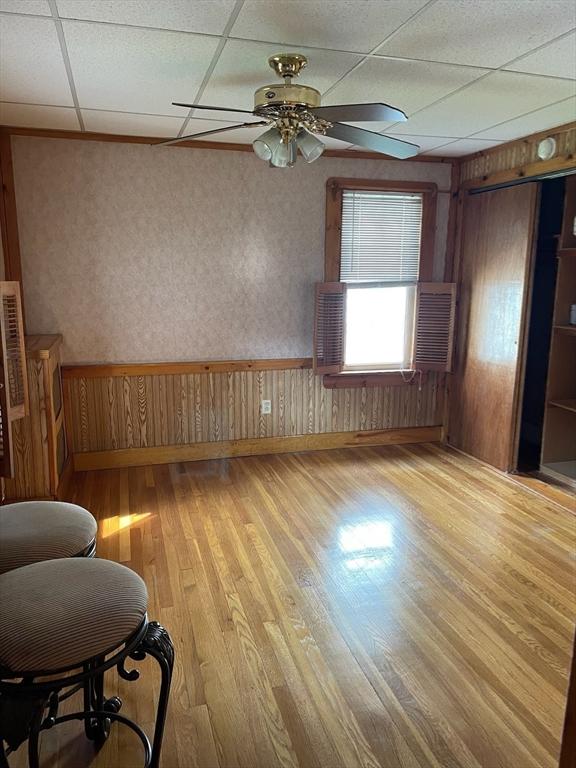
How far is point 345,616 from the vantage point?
2459 mm

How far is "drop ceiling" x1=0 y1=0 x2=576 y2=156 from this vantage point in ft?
6.56

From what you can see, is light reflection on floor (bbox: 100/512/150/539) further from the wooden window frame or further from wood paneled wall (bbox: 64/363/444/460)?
the wooden window frame

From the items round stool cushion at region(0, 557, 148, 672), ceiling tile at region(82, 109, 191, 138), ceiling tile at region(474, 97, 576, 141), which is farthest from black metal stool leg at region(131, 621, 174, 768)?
ceiling tile at region(474, 97, 576, 141)

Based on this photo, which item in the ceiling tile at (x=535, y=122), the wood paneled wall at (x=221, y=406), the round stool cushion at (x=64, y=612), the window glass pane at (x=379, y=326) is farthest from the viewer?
the window glass pane at (x=379, y=326)

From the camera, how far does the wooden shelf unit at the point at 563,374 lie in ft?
13.2

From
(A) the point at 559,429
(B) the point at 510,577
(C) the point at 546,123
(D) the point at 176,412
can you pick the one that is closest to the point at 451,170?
(C) the point at 546,123

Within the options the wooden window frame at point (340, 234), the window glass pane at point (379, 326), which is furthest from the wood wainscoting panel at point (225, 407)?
the window glass pane at point (379, 326)

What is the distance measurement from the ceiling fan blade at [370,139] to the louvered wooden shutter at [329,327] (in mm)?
1818

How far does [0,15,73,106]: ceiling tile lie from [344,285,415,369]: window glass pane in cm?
263

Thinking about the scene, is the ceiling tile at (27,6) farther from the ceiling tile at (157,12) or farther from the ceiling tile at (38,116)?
the ceiling tile at (38,116)

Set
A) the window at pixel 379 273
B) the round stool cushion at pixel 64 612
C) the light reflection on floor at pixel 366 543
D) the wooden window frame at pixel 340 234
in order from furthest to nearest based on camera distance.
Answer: the window at pixel 379 273
the wooden window frame at pixel 340 234
the light reflection on floor at pixel 366 543
the round stool cushion at pixel 64 612

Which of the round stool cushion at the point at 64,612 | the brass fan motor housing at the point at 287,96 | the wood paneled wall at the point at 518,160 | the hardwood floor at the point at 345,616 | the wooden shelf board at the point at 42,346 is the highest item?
the wood paneled wall at the point at 518,160

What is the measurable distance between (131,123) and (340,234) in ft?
5.95

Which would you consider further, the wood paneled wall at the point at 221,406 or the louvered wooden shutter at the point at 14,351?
the wood paneled wall at the point at 221,406
